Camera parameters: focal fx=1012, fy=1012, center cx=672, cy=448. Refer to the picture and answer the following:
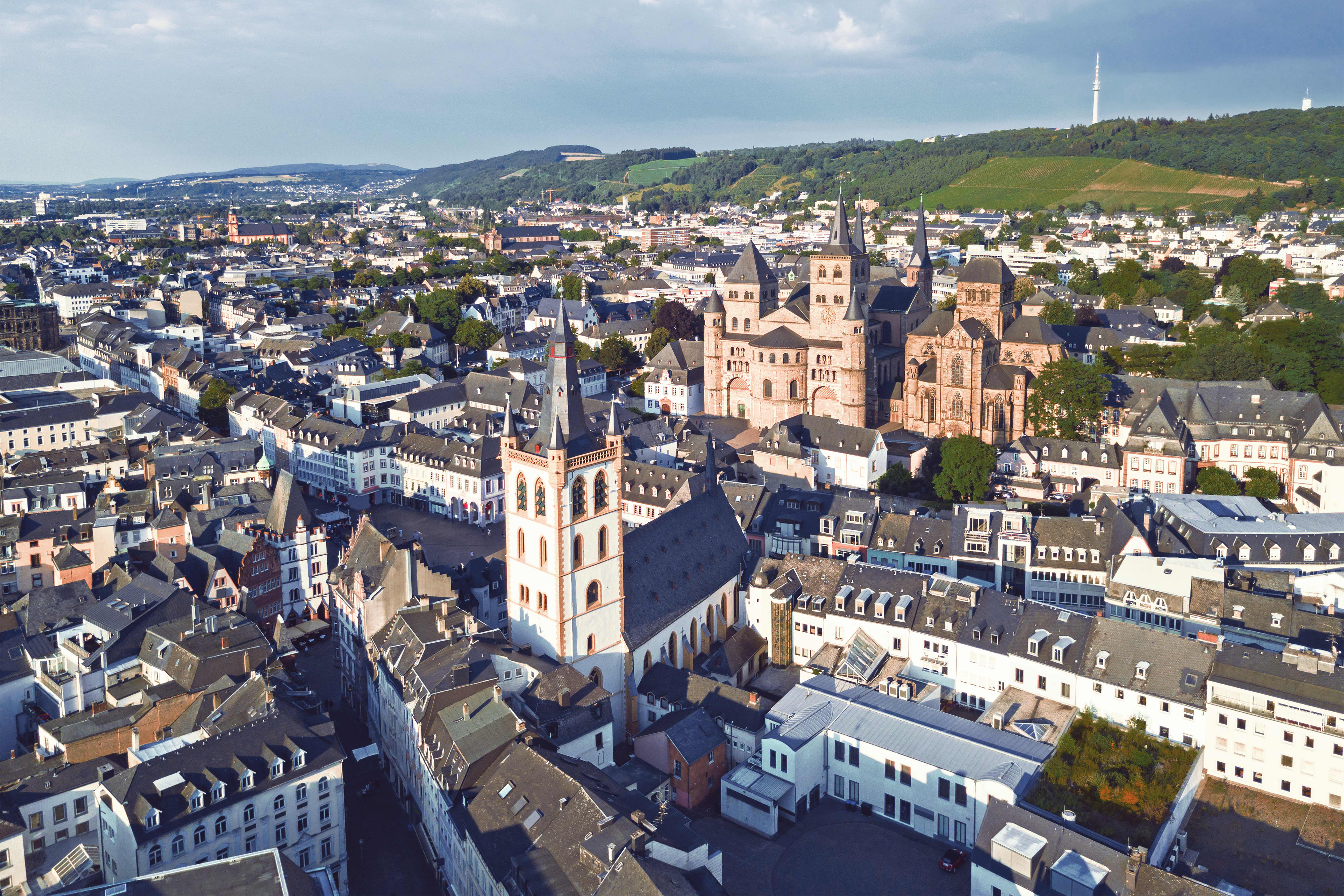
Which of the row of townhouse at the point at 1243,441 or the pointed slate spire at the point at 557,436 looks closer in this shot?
the pointed slate spire at the point at 557,436

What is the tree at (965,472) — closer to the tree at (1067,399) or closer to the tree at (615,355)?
the tree at (1067,399)

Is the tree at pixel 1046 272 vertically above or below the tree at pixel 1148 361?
above

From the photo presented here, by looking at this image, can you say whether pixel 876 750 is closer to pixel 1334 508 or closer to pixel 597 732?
pixel 597 732

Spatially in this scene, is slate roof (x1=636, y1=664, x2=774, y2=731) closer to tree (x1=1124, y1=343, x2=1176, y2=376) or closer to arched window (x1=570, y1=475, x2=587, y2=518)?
arched window (x1=570, y1=475, x2=587, y2=518)

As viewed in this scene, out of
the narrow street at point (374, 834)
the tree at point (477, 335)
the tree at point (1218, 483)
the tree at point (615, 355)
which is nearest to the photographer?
the narrow street at point (374, 834)

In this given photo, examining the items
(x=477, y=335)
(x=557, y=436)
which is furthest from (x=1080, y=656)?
(x=477, y=335)

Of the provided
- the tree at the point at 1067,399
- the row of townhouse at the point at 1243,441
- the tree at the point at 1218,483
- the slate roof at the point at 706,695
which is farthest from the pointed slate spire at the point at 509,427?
the tree at the point at 1067,399

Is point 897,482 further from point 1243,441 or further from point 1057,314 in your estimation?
point 1057,314
